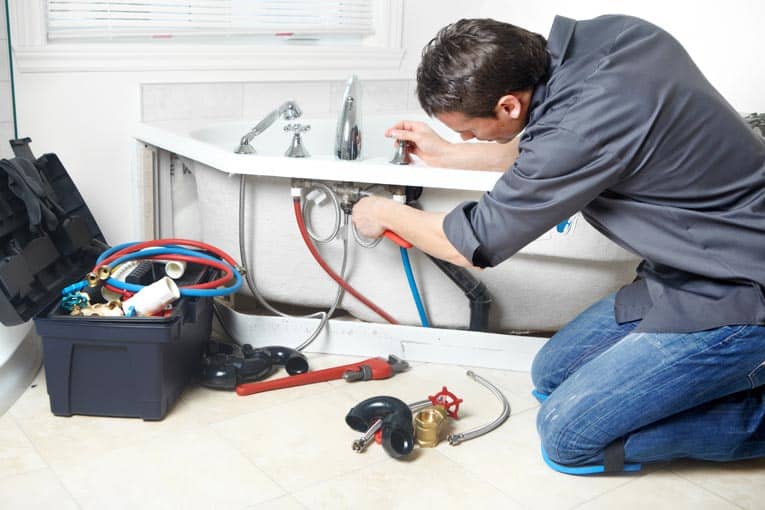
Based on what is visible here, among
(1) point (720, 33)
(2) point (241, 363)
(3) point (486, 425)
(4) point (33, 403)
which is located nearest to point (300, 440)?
(2) point (241, 363)

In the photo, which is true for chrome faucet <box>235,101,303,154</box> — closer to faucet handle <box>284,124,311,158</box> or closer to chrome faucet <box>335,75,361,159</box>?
faucet handle <box>284,124,311,158</box>

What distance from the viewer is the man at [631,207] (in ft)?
4.96

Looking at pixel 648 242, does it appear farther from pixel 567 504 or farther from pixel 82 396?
pixel 82 396

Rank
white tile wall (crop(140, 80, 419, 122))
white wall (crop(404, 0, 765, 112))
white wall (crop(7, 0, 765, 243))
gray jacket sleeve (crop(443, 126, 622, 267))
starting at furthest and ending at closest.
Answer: white wall (crop(404, 0, 765, 112)) < white tile wall (crop(140, 80, 419, 122)) < white wall (crop(7, 0, 765, 243)) < gray jacket sleeve (crop(443, 126, 622, 267))

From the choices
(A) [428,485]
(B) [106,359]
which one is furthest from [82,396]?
(A) [428,485]

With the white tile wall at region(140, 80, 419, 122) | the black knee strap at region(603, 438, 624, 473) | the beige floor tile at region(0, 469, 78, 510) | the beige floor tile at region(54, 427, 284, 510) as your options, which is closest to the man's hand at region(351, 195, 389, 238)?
the beige floor tile at region(54, 427, 284, 510)

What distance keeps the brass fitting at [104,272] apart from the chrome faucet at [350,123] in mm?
831

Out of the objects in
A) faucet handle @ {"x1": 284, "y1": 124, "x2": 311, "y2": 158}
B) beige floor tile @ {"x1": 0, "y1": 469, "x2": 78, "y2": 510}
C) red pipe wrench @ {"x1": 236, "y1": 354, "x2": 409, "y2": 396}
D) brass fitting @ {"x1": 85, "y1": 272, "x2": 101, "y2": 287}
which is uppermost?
faucet handle @ {"x1": 284, "y1": 124, "x2": 311, "y2": 158}

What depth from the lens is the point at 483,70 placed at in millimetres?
1567

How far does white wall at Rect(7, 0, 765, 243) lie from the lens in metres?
2.37

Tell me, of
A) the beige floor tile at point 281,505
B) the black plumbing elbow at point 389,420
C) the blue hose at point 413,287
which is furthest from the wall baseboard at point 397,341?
the beige floor tile at point 281,505

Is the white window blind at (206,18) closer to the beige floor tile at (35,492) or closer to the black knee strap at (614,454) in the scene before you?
the beige floor tile at (35,492)

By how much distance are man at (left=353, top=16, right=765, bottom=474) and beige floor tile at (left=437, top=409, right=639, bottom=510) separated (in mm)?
35

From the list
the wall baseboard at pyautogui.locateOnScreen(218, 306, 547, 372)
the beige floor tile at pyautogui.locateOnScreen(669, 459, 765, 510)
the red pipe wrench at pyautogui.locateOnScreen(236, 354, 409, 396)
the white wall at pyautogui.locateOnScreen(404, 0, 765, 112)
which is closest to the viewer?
the beige floor tile at pyautogui.locateOnScreen(669, 459, 765, 510)
